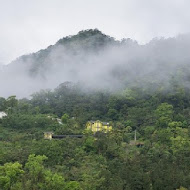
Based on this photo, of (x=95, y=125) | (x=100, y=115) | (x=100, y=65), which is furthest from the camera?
(x=100, y=65)

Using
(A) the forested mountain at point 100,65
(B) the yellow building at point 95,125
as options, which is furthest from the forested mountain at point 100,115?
(B) the yellow building at point 95,125

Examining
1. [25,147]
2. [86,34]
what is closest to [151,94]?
[25,147]

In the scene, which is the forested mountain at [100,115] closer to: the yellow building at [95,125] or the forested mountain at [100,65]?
Result: the forested mountain at [100,65]

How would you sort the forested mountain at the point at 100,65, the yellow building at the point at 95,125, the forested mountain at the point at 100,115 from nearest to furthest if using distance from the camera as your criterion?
the forested mountain at the point at 100,115, the yellow building at the point at 95,125, the forested mountain at the point at 100,65

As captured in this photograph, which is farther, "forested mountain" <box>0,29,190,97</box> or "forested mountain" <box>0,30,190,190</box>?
"forested mountain" <box>0,29,190,97</box>

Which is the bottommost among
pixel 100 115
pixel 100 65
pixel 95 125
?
pixel 95 125

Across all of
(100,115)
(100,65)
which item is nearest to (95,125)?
(100,115)

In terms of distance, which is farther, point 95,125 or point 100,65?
point 100,65

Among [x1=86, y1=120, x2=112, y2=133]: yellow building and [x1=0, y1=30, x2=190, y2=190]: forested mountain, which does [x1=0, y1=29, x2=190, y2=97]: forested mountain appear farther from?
[x1=86, y1=120, x2=112, y2=133]: yellow building

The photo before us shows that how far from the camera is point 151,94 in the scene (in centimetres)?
4741

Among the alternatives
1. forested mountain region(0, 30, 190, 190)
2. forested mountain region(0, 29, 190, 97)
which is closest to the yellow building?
forested mountain region(0, 30, 190, 190)

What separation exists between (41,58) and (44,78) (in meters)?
9.92

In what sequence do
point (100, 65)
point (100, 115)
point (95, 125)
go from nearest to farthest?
point (95, 125), point (100, 115), point (100, 65)

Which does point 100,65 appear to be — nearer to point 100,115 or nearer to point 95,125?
point 100,115
